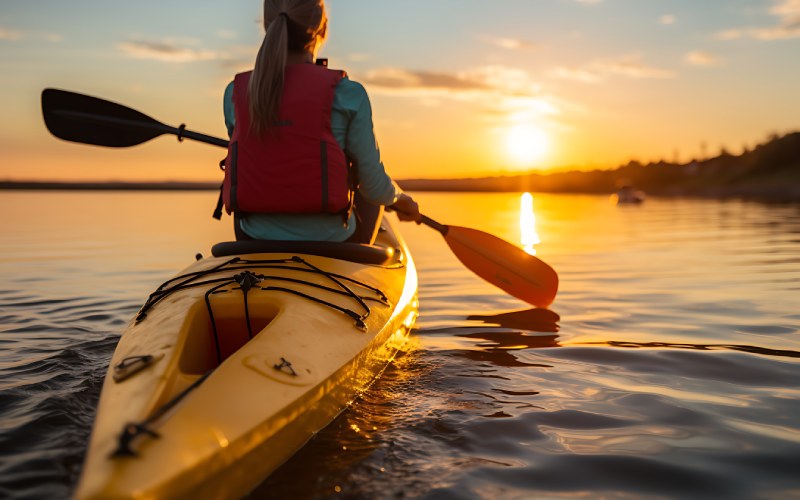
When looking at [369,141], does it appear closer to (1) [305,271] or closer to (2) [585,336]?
(1) [305,271]

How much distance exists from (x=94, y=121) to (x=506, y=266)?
11.0 ft

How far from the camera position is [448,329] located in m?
4.75

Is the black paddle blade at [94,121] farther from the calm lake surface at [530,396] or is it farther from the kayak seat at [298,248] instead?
the kayak seat at [298,248]

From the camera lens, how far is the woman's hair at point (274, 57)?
9.65 ft

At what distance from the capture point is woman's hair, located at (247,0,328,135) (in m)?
2.94

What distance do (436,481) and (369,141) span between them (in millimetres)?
1778

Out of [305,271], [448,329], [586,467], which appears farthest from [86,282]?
[586,467]

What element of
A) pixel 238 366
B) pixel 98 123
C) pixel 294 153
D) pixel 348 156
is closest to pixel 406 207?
pixel 348 156

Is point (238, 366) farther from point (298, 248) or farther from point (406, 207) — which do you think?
point (406, 207)

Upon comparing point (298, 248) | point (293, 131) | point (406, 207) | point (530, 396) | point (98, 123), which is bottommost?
point (530, 396)

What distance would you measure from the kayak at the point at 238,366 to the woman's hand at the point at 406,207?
33.4 inches

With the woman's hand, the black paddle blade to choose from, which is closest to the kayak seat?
the woman's hand

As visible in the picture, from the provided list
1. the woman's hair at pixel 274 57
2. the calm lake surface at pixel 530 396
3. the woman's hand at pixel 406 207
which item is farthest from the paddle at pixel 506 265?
the woman's hair at pixel 274 57

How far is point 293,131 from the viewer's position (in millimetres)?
3049
